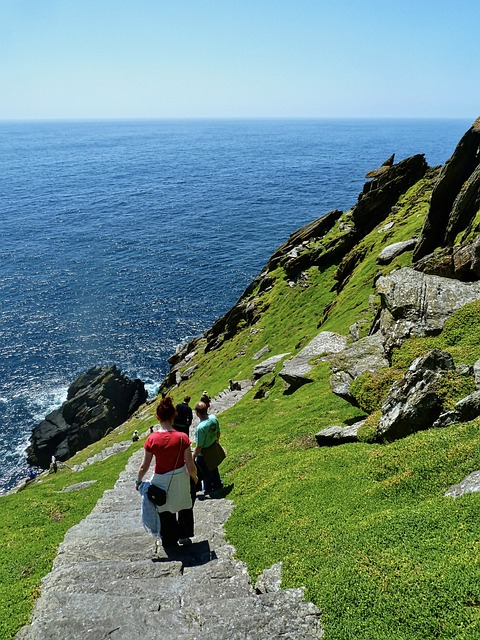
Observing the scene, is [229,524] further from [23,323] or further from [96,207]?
[96,207]

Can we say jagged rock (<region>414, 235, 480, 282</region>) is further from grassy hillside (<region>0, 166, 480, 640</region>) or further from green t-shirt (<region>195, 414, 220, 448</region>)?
green t-shirt (<region>195, 414, 220, 448</region>)

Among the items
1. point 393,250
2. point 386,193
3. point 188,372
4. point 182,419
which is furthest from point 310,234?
point 182,419

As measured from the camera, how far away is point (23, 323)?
92188mm

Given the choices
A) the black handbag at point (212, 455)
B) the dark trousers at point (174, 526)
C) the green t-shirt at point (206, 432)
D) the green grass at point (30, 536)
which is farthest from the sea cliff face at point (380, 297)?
the green grass at point (30, 536)

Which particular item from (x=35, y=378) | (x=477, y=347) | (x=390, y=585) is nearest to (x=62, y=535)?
(x=390, y=585)

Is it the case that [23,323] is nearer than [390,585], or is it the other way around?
[390,585]

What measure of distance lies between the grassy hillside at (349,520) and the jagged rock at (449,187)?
554 inches

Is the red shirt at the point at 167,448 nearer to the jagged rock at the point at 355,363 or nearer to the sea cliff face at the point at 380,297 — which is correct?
the sea cliff face at the point at 380,297

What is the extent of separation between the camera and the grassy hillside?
32.6ft

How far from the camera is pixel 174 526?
14430 millimetres

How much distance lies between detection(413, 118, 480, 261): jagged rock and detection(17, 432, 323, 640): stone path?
29.1 meters

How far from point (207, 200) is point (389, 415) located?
187m

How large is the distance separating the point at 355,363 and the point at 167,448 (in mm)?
14508

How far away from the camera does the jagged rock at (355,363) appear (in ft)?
78.2
